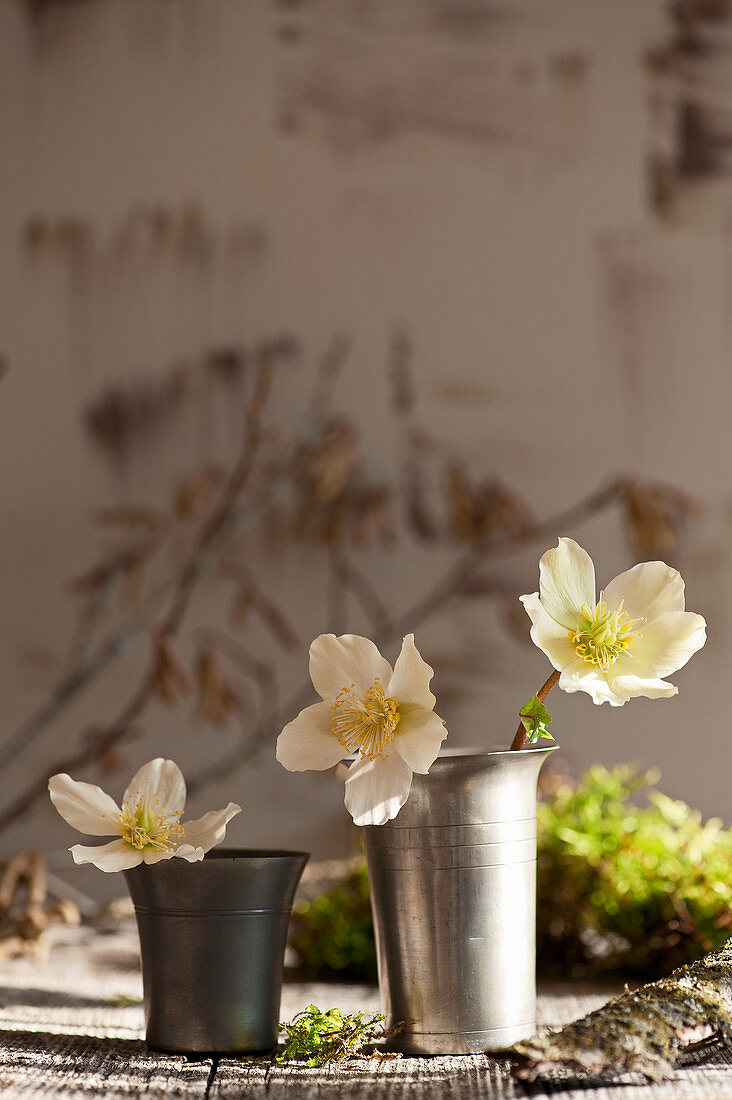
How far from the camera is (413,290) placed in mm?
1651

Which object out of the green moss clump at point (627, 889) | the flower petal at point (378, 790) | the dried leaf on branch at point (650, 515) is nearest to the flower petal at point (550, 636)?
the flower petal at point (378, 790)

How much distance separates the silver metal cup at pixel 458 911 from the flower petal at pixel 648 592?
0.11 m

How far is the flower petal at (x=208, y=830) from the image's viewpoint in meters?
0.65

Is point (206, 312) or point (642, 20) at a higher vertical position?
point (642, 20)

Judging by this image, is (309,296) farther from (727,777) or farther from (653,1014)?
(653,1014)

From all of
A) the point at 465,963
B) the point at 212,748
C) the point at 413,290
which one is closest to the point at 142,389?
the point at 413,290

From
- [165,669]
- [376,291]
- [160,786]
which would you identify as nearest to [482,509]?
[376,291]

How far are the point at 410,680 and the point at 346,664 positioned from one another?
46 mm

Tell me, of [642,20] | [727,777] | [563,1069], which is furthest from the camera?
[642,20]

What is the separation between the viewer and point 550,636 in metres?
0.60

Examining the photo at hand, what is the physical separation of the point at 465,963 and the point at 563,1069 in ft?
0.31

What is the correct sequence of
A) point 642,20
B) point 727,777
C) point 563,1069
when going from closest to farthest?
point 563,1069, point 727,777, point 642,20

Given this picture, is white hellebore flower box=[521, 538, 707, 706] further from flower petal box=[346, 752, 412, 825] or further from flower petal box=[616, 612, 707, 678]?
flower petal box=[346, 752, 412, 825]

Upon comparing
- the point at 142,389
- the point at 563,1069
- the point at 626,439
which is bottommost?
the point at 563,1069
